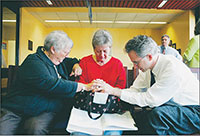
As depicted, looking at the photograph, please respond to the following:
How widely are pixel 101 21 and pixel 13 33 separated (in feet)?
12.3

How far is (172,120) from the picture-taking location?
1.17 metres

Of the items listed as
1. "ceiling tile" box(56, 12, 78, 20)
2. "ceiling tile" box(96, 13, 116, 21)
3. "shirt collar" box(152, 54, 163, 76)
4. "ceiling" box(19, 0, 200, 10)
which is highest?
"ceiling" box(19, 0, 200, 10)

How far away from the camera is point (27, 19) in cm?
707

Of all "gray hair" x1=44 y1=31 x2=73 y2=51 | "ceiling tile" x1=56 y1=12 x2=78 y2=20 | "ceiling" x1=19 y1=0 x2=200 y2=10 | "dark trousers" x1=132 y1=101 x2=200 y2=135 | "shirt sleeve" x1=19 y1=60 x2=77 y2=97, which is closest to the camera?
"dark trousers" x1=132 y1=101 x2=200 y2=135

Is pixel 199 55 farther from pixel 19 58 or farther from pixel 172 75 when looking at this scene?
pixel 19 58

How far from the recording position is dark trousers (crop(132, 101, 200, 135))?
45.4 inches

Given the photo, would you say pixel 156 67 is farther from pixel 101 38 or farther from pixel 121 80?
pixel 101 38

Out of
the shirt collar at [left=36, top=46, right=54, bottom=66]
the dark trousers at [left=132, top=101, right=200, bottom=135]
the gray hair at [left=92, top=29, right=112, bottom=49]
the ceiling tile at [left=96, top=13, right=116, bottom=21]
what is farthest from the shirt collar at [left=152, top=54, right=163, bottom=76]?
the ceiling tile at [left=96, top=13, right=116, bottom=21]

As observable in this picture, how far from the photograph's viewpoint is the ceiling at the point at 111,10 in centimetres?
599

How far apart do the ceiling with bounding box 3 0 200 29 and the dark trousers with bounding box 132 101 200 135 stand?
17.0ft

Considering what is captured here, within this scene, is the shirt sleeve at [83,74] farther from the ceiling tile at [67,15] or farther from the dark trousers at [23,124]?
the ceiling tile at [67,15]

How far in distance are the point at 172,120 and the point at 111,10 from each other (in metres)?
6.28

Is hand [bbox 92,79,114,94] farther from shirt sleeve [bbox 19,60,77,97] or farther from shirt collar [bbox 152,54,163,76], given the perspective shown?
shirt collar [bbox 152,54,163,76]

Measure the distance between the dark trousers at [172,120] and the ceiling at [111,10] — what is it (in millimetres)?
5189
